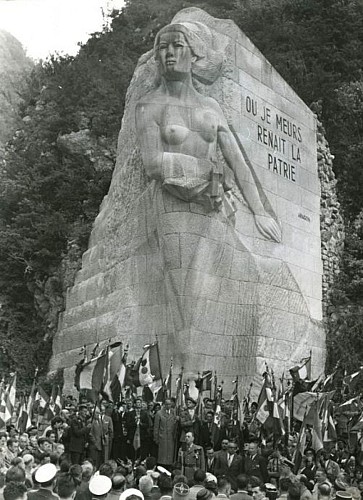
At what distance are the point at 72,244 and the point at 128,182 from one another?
7947 millimetres

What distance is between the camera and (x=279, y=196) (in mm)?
16578

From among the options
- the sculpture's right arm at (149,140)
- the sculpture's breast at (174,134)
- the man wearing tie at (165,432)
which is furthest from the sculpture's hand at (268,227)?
the man wearing tie at (165,432)

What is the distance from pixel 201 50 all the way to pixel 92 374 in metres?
7.07

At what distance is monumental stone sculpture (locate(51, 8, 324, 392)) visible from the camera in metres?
14.4

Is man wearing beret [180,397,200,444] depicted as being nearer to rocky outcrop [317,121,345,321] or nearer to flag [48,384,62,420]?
flag [48,384,62,420]

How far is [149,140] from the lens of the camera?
14953mm

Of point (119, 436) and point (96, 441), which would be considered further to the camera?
point (119, 436)

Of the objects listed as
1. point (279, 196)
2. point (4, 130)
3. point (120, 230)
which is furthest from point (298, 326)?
point (4, 130)

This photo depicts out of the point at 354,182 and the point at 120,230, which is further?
the point at 354,182

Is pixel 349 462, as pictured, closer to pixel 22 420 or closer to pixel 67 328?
pixel 22 420

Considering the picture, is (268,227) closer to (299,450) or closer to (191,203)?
(191,203)

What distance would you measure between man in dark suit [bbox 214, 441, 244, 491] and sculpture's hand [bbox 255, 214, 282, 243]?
645 cm

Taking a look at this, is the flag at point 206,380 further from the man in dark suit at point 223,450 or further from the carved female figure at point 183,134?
the carved female figure at point 183,134
